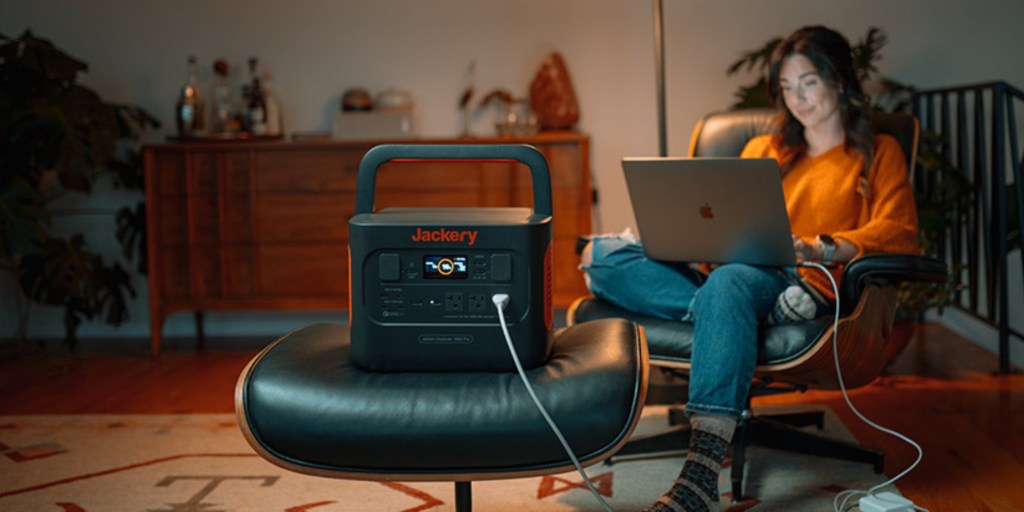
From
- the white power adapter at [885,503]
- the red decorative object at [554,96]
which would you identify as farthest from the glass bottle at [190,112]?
the white power adapter at [885,503]

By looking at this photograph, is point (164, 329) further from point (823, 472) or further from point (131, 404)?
point (823, 472)

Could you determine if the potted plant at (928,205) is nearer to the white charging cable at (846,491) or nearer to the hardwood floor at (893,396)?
the hardwood floor at (893,396)

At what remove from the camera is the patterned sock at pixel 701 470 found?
1.83 m

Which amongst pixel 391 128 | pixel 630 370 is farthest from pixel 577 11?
pixel 630 370

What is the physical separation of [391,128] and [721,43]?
1.30 metres

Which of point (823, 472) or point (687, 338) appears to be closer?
point (687, 338)

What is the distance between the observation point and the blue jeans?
1.97 m

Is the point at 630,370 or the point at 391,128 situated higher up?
the point at 391,128

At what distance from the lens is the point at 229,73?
4.33 m

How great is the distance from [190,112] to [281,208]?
1.65 feet

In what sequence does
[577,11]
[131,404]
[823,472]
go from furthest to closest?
[577,11] → [131,404] → [823,472]

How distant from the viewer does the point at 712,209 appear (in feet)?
7.20

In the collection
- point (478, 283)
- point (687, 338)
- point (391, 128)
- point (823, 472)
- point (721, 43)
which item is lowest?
point (823, 472)

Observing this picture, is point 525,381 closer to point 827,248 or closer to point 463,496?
point 463,496
